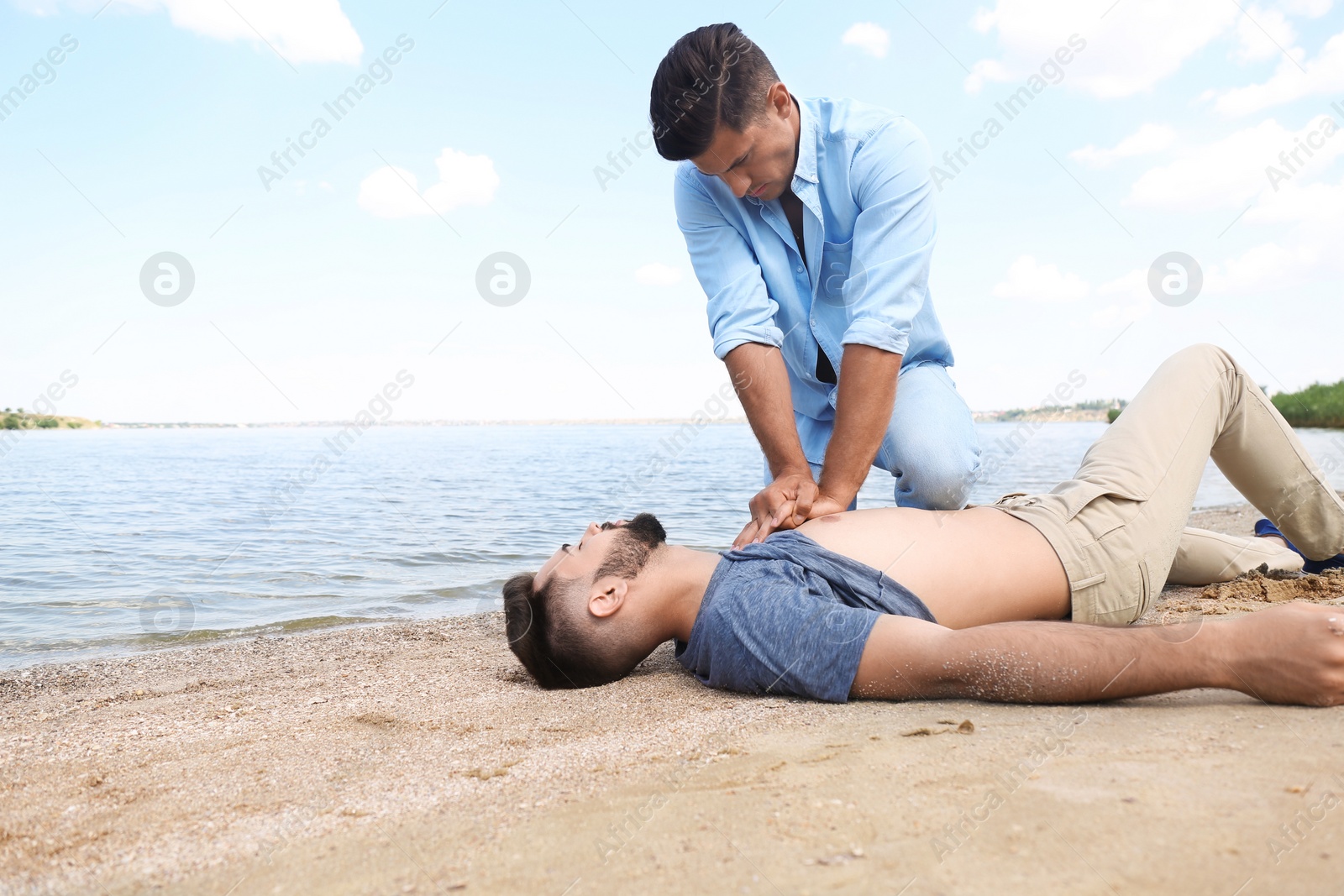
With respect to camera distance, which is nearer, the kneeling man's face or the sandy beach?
the sandy beach

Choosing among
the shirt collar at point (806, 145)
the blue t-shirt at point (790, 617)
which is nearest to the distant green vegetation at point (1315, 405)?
the shirt collar at point (806, 145)

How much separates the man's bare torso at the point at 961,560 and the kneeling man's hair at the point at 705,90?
1387 mm

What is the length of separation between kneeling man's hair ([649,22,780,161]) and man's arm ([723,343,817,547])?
0.79 meters

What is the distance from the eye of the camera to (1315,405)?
2419cm

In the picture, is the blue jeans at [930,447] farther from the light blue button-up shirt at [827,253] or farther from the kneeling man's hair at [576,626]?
the kneeling man's hair at [576,626]

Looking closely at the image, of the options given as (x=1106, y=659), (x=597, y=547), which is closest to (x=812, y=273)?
(x=597, y=547)

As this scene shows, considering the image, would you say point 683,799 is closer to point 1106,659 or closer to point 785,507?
point 1106,659

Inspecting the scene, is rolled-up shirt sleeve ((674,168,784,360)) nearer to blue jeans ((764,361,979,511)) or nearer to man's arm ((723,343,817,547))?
man's arm ((723,343,817,547))

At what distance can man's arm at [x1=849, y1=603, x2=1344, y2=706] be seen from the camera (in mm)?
1771

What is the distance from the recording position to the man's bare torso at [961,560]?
7.97ft

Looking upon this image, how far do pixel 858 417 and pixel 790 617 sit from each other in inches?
35.1

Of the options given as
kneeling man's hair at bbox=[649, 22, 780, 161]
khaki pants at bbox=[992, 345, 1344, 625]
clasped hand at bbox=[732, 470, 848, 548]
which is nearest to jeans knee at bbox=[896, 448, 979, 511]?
khaki pants at bbox=[992, 345, 1344, 625]

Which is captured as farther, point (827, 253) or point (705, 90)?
point (827, 253)

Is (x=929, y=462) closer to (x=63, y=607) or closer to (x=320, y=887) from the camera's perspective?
(x=320, y=887)
